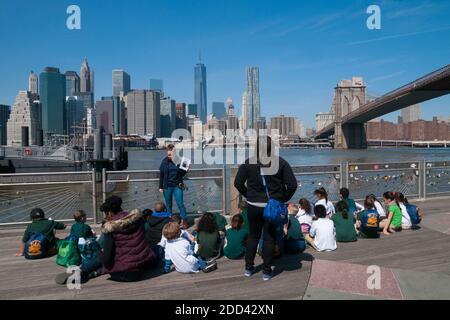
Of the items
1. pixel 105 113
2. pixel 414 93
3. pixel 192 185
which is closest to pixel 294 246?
pixel 192 185

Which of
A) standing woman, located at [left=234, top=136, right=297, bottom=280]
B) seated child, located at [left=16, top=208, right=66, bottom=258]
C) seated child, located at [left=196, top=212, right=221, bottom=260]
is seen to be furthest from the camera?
seated child, located at [left=16, top=208, right=66, bottom=258]

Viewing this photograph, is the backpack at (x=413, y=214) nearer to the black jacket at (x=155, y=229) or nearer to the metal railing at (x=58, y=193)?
the black jacket at (x=155, y=229)

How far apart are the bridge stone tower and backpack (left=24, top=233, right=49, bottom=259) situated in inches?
3340

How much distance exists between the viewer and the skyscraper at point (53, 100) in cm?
14750

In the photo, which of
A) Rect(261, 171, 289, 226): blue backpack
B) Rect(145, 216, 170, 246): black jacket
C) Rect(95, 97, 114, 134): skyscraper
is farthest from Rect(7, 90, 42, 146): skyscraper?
Rect(261, 171, 289, 226): blue backpack

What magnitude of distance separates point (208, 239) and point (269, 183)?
136 centimetres

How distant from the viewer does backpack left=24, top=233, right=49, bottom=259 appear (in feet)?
16.9

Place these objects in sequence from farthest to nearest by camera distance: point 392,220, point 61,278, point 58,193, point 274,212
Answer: point 58,193, point 392,220, point 61,278, point 274,212

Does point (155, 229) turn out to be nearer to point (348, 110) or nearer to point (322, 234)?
point (322, 234)

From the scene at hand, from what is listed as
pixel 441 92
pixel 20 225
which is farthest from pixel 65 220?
pixel 441 92

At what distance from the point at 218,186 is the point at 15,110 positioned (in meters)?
135

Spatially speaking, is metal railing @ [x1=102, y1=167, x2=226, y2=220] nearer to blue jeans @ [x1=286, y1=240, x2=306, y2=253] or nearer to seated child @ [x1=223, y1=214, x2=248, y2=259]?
seated child @ [x1=223, y1=214, x2=248, y2=259]

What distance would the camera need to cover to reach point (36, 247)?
517 cm
